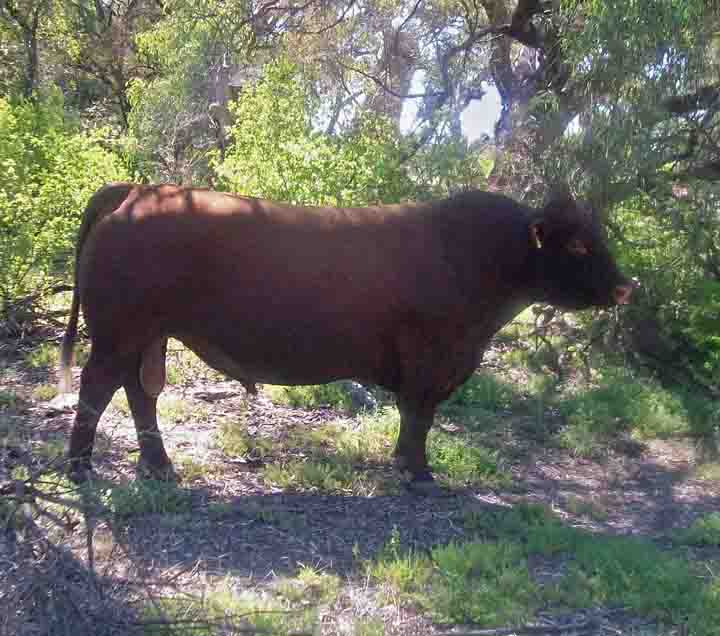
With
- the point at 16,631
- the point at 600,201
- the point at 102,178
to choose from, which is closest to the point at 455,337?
the point at 600,201

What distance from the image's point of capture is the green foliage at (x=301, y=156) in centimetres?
752

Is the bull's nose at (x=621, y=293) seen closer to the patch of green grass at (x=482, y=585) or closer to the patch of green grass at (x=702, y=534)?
the patch of green grass at (x=702, y=534)

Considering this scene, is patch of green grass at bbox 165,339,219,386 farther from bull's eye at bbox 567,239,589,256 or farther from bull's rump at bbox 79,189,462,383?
bull's eye at bbox 567,239,589,256

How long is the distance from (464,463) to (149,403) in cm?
226

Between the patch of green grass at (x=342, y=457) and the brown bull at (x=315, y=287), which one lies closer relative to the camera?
the brown bull at (x=315, y=287)

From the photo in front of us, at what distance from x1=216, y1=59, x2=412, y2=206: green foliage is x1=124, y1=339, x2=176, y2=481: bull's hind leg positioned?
2.95m

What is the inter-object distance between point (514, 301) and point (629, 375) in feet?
11.2

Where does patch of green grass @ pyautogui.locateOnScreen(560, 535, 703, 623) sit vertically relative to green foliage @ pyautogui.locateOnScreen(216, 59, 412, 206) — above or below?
below

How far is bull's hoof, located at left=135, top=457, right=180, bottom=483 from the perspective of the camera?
4.95m

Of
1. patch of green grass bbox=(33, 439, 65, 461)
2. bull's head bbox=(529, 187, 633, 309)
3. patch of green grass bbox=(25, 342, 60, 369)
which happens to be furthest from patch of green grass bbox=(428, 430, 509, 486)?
patch of green grass bbox=(25, 342, 60, 369)

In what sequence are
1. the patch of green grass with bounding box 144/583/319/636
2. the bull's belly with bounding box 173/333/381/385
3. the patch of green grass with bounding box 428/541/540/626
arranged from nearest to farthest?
the patch of green grass with bounding box 144/583/319/636
the patch of green grass with bounding box 428/541/540/626
the bull's belly with bounding box 173/333/381/385

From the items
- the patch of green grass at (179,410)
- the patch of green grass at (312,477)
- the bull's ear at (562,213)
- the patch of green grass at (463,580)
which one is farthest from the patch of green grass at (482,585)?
the patch of green grass at (179,410)

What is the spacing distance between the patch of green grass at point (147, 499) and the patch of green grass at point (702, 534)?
9.39 ft

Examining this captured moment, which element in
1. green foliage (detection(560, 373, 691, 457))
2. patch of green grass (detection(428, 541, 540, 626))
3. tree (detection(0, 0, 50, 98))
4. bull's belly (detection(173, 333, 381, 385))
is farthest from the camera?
tree (detection(0, 0, 50, 98))
